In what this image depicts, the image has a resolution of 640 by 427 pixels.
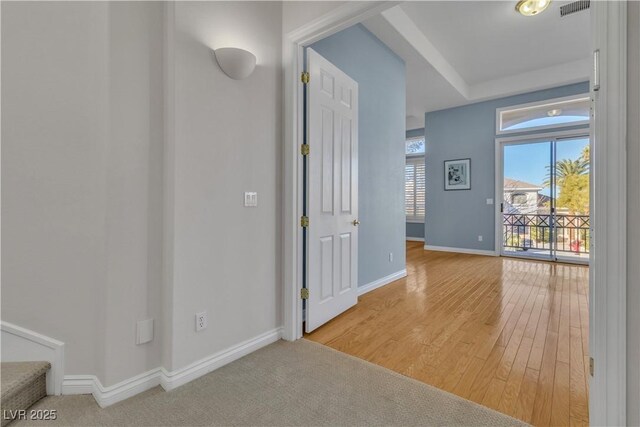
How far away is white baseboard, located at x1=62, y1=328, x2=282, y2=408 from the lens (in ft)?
5.06

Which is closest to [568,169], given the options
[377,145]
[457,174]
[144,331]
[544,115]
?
[544,115]

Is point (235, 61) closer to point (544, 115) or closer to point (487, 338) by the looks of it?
point (487, 338)

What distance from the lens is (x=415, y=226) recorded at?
8.39 m

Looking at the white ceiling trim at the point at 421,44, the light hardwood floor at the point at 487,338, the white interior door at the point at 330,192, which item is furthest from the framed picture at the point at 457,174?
the white interior door at the point at 330,192

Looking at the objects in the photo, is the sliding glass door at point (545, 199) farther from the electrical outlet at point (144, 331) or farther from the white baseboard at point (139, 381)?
the electrical outlet at point (144, 331)

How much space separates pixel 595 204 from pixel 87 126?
2.43 m

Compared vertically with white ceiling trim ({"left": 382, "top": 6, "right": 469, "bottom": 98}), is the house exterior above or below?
below

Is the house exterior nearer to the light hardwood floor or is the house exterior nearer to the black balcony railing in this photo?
the black balcony railing

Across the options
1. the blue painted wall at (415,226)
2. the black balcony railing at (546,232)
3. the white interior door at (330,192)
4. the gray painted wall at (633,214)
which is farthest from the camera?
the blue painted wall at (415,226)

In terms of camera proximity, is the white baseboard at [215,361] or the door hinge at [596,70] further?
the white baseboard at [215,361]

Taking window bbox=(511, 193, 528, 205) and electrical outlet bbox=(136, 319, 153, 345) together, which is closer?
electrical outlet bbox=(136, 319, 153, 345)

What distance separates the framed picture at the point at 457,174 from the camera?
20.1 feet

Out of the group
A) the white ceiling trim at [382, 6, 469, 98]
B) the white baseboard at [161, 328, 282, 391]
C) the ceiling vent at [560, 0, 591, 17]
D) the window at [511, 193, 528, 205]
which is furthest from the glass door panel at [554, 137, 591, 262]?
the white baseboard at [161, 328, 282, 391]

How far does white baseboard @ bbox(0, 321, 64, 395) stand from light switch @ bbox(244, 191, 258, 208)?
51.6 inches
